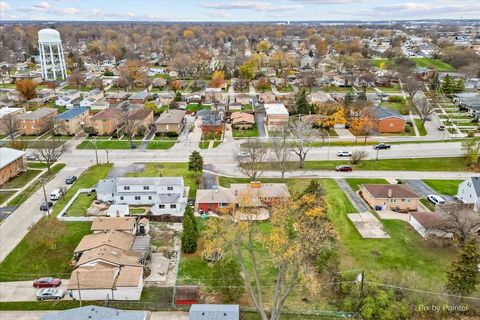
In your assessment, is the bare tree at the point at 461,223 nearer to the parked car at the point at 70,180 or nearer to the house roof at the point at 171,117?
the parked car at the point at 70,180

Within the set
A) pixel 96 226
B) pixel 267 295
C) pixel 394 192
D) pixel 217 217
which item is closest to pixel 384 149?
pixel 394 192

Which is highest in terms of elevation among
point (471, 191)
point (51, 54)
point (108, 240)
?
point (51, 54)

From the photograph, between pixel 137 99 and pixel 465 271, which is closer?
pixel 465 271

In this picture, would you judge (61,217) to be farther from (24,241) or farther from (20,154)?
(20,154)

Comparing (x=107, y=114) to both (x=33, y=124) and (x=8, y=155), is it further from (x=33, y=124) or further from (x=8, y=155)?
(x=8, y=155)

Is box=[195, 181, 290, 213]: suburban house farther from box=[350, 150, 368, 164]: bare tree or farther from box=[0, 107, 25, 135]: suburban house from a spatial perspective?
box=[0, 107, 25, 135]: suburban house

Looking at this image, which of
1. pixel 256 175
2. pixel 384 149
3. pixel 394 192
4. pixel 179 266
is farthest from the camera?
pixel 384 149

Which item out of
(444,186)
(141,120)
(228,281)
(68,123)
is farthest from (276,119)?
(228,281)
